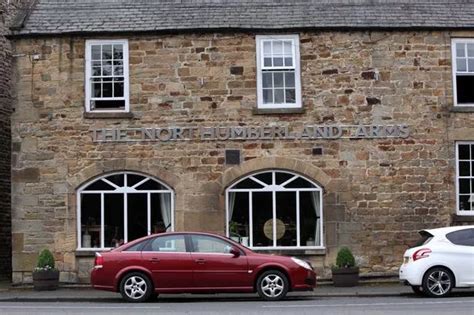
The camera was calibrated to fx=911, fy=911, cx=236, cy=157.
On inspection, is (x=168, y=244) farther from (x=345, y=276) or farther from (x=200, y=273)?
(x=345, y=276)

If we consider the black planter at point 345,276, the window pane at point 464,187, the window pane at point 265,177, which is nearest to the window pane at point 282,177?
the window pane at point 265,177

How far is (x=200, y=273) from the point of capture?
1775cm

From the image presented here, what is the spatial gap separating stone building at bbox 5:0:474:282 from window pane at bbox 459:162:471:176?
0.08ft

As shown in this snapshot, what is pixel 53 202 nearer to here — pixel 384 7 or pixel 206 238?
pixel 206 238

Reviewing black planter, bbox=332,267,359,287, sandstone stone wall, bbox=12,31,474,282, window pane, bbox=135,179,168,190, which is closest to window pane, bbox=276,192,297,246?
sandstone stone wall, bbox=12,31,474,282

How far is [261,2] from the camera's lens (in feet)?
76.0

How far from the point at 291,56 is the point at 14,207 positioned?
7740 millimetres

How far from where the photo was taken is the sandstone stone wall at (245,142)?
22.1 metres

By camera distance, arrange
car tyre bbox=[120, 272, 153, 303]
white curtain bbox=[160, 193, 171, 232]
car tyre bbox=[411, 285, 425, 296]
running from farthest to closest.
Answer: white curtain bbox=[160, 193, 171, 232], car tyre bbox=[411, 285, 425, 296], car tyre bbox=[120, 272, 153, 303]

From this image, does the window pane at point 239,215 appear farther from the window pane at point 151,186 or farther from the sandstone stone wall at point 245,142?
the window pane at point 151,186

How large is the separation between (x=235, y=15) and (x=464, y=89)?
19.6 feet

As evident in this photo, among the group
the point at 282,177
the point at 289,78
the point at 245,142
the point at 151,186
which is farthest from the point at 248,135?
the point at 151,186

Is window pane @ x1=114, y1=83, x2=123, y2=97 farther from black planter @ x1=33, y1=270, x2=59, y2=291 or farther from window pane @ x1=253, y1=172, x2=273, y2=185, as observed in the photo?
black planter @ x1=33, y1=270, x2=59, y2=291

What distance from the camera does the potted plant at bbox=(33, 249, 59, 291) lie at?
21.4m
